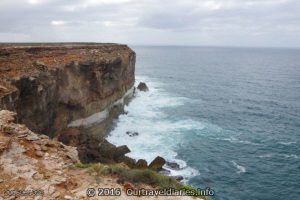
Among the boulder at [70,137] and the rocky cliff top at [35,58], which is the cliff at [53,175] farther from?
the boulder at [70,137]

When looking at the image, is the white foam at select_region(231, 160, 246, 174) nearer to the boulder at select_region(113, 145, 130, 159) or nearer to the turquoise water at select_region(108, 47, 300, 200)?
the turquoise water at select_region(108, 47, 300, 200)

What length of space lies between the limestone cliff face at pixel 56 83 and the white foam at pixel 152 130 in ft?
16.2

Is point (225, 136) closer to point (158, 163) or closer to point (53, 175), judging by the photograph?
point (158, 163)

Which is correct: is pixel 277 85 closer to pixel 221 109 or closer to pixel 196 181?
pixel 221 109

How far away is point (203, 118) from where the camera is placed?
5900cm

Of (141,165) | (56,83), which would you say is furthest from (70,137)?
(141,165)

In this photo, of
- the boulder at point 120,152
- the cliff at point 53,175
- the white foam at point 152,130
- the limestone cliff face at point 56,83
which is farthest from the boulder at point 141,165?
the cliff at point 53,175

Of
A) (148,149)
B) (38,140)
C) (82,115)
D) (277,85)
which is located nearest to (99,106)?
(82,115)

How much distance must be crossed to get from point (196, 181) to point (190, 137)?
45.3 feet

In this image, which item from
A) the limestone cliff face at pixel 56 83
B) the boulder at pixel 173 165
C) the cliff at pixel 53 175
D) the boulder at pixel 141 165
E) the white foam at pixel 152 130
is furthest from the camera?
the white foam at pixel 152 130

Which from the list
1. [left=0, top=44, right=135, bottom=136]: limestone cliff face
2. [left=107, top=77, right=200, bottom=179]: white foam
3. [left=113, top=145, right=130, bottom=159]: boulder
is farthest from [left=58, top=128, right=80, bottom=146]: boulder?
[left=107, top=77, right=200, bottom=179]: white foam

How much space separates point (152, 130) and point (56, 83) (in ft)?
56.6

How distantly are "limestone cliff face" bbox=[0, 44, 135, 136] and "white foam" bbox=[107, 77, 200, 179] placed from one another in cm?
494

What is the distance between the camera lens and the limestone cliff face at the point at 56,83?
3309 cm
